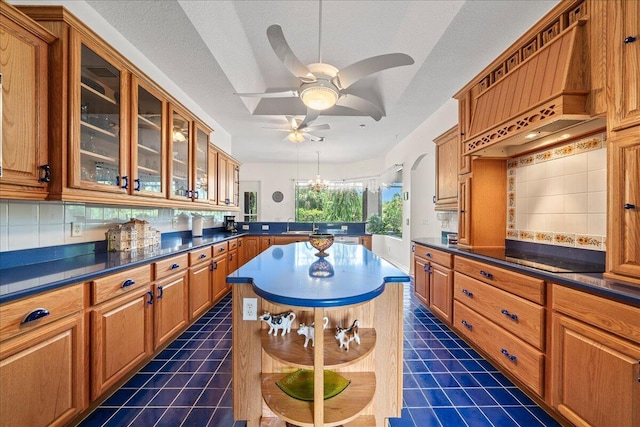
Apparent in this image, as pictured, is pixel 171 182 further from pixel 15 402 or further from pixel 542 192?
pixel 542 192

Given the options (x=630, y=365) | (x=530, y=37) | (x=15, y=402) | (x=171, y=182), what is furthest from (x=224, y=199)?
(x=630, y=365)

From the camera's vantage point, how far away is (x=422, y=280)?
10.8ft

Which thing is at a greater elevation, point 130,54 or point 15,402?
point 130,54

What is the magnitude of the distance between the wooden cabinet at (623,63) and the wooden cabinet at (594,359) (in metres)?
0.96

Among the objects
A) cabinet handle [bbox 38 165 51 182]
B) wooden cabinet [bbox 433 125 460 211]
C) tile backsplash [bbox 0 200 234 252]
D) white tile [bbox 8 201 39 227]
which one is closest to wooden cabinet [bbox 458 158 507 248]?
wooden cabinet [bbox 433 125 460 211]

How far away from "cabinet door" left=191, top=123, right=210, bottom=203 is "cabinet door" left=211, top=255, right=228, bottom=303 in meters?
0.83

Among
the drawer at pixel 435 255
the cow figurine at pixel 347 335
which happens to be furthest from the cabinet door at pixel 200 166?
the drawer at pixel 435 255

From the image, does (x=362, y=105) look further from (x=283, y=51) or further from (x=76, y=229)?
→ (x=76, y=229)

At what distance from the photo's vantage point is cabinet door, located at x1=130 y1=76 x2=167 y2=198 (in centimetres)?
208

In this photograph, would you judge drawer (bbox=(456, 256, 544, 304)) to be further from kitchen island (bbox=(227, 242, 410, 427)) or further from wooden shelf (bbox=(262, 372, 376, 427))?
wooden shelf (bbox=(262, 372, 376, 427))

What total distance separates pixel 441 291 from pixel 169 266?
2.73 m

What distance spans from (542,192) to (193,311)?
3.60 m

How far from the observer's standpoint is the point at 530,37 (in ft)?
6.36

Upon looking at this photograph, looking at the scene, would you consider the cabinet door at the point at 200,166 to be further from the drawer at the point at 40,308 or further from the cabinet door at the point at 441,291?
the cabinet door at the point at 441,291
